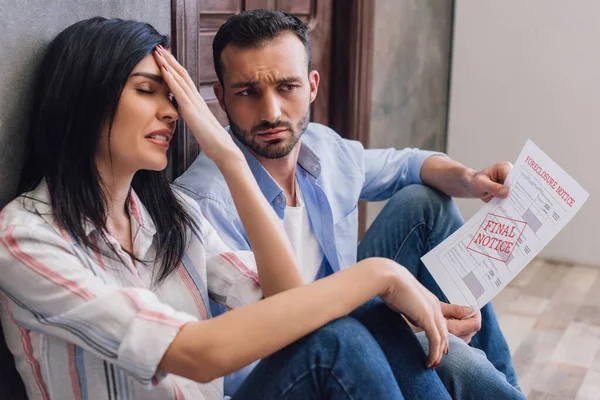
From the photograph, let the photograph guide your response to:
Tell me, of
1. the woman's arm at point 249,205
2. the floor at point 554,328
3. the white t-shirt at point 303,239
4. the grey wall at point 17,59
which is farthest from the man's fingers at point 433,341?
the floor at point 554,328

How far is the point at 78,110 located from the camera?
46.9 inches

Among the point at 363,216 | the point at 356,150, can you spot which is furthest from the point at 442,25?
the point at 356,150

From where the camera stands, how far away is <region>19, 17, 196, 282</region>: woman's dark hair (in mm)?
1187

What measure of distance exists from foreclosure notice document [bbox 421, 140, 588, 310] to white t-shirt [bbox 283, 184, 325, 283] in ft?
0.82

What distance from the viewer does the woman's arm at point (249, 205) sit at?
131 cm

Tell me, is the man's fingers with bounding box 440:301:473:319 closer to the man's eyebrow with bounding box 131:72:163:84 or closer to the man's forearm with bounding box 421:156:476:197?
the man's forearm with bounding box 421:156:476:197

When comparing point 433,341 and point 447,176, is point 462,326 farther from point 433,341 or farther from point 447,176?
point 447,176

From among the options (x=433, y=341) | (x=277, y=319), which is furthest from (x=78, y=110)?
(x=433, y=341)

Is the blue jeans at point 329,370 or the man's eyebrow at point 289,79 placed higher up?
the man's eyebrow at point 289,79

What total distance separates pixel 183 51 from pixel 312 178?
0.40m

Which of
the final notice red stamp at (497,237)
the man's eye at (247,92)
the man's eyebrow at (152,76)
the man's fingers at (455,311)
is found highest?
the man's eyebrow at (152,76)

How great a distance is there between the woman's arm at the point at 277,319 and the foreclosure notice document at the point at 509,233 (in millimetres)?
342

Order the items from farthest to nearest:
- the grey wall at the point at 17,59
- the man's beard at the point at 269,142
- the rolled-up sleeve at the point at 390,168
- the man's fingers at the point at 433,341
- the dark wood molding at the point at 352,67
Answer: the dark wood molding at the point at 352,67 → the rolled-up sleeve at the point at 390,168 → the man's beard at the point at 269,142 → the man's fingers at the point at 433,341 → the grey wall at the point at 17,59

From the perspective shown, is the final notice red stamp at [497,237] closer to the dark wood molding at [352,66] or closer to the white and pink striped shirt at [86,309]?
the white and pink striped shirt at [86,309]
